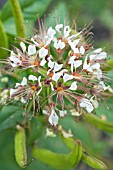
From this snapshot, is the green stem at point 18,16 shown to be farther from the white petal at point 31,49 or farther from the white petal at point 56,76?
the white petal at point 56,76

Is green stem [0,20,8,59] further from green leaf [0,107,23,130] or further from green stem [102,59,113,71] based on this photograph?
green stem [102,59,113,71]

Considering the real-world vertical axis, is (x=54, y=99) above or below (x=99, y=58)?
below

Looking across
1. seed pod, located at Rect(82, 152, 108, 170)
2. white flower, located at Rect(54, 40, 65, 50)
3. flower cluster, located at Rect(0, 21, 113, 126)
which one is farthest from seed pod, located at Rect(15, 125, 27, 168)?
A: white flower, located at Rect(54, 40, 65, 50)

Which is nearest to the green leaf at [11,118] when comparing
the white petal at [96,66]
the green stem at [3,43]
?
the green stem at [3,43]

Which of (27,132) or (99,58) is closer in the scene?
(99,58)

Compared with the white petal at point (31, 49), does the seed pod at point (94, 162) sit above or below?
below

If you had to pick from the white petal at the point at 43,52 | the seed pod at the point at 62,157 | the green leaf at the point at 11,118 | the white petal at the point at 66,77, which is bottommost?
the seed pod at the point at 62,157

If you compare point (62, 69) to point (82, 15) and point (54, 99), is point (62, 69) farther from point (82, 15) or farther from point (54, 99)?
point (82, 15)

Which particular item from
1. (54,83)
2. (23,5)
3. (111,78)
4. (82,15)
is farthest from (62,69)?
(82,15)
